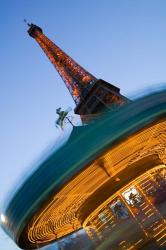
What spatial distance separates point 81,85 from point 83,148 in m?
29.5

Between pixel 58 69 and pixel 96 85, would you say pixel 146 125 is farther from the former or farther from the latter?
pixel 58 69

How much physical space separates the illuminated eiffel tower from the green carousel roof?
25.3 meters

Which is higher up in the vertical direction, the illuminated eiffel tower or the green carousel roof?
the illuminated eiffel tower

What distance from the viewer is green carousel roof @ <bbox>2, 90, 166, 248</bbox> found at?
986 centimetres

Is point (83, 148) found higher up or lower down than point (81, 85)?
lower down

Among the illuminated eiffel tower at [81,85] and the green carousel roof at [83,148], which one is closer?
the green carousel roof at [83,148]

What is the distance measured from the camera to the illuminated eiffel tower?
123 ft

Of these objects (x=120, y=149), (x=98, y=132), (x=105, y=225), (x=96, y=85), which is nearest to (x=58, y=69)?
(x=96, y=85)

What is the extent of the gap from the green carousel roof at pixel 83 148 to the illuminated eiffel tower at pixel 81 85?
2525cm

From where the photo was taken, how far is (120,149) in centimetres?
1301

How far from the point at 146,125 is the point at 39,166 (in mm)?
3695

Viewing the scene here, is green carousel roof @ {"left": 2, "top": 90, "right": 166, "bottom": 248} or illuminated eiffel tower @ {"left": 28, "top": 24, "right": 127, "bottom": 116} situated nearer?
green carousel roof @ {"left": 2, "top": 90, "right": 166, "bottom": 248}

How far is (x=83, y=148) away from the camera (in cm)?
995

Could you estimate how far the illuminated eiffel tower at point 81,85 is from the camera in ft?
123
